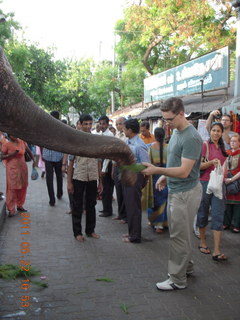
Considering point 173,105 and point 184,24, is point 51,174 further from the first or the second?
point 184,24

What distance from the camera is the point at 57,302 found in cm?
344

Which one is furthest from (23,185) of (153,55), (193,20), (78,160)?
(153,55)

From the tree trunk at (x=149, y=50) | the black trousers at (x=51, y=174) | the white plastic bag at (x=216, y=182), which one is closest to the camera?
the white plastic bag at (x=216, y=182)

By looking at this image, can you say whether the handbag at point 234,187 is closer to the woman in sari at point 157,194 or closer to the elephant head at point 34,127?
the woman in sari at point 157,194

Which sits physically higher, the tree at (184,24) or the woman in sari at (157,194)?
the tree at (184,24)

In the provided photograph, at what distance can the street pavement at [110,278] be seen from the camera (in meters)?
3.30

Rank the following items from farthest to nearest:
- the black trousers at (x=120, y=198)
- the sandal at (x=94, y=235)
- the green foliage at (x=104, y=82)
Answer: the green foliage at (x=104, y=82) < the black trousers at (x=120, y=198) < the sandal at (x=94, y=235)

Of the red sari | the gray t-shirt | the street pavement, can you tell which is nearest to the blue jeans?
the street pavement

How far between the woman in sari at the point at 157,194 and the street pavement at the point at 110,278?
21cm

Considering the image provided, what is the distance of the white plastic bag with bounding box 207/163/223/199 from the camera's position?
4594 mm

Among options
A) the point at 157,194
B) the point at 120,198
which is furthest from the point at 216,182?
the point at 120,198

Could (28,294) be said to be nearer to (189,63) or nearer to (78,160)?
(78,160)

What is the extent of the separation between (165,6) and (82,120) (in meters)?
15.4
